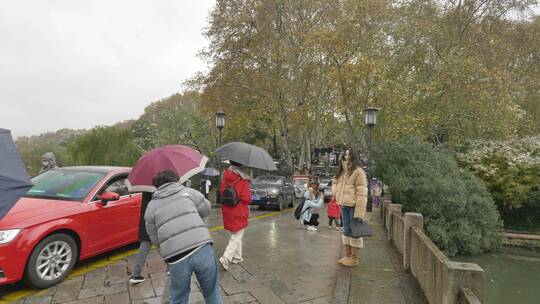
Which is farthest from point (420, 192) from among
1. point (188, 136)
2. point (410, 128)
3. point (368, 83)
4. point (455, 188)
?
point (188, 136)

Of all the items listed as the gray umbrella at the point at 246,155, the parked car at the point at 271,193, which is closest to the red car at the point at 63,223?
the gray umbrella at the point at 246,155

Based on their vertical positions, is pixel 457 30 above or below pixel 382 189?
above

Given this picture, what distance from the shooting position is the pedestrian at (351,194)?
4.95 metres

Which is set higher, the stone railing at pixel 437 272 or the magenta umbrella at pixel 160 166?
the magenta umbrella at pixel 160 166

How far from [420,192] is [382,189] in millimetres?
4093

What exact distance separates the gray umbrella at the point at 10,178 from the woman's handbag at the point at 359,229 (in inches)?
160

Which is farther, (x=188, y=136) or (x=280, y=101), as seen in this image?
(x=188, y=136)

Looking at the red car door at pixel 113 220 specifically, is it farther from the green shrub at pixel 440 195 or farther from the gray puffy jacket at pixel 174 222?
the green shrub at pixel 440 195

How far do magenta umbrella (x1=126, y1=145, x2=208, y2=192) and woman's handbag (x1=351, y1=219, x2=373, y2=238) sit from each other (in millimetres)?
2450

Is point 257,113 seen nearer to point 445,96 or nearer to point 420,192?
point 445,96

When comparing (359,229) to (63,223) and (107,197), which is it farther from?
(63,223)

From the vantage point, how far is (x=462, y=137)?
19.2m

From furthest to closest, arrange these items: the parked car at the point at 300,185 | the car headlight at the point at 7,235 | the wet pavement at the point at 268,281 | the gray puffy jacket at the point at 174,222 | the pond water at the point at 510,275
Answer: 1. the parked car at the point at 300,185
2. the pond water at the point at 510,275
3. the wet pavement at the point at 268,281
4. the car headlight at the point at 7,235
5. the gray puffy jacket at the point at 174,222

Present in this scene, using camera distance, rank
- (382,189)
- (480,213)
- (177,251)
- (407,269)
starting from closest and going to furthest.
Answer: (177,251), (407,269), (480,213), (382,189)
